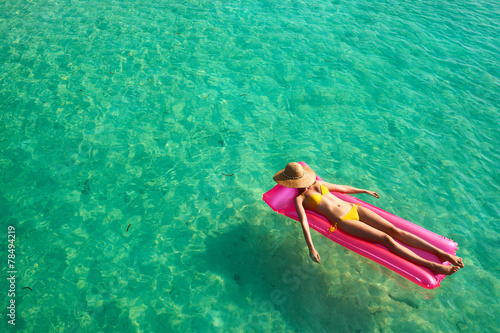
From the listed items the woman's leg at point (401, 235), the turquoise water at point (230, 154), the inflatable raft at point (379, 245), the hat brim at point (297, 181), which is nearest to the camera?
the inflatable raft at point (379, 245)

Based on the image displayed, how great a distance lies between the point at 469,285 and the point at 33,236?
525cm

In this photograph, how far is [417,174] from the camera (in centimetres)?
507

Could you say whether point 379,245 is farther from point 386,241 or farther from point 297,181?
point 297,181

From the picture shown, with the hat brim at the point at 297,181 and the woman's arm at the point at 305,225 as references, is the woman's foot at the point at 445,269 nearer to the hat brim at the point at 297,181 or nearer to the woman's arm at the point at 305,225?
the woman's arm at the point at 305,225

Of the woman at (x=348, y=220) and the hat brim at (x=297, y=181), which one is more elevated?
the hat brim at (x=297, y=181)

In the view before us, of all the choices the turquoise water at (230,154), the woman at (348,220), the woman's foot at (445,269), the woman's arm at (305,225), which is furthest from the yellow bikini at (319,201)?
the woman's foot at (445,269)

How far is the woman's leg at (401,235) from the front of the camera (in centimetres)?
344

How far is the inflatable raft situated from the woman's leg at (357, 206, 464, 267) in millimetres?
80

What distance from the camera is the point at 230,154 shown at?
17.1 ft

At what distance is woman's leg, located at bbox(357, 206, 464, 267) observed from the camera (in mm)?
3438

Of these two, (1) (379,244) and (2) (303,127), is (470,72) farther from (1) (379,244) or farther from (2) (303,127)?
(1) (379,244)

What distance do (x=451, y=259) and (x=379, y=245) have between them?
70 cm

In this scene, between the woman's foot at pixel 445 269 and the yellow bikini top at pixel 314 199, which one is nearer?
the woman's foot at pixel 445 269

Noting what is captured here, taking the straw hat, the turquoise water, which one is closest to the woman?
the straw hat
